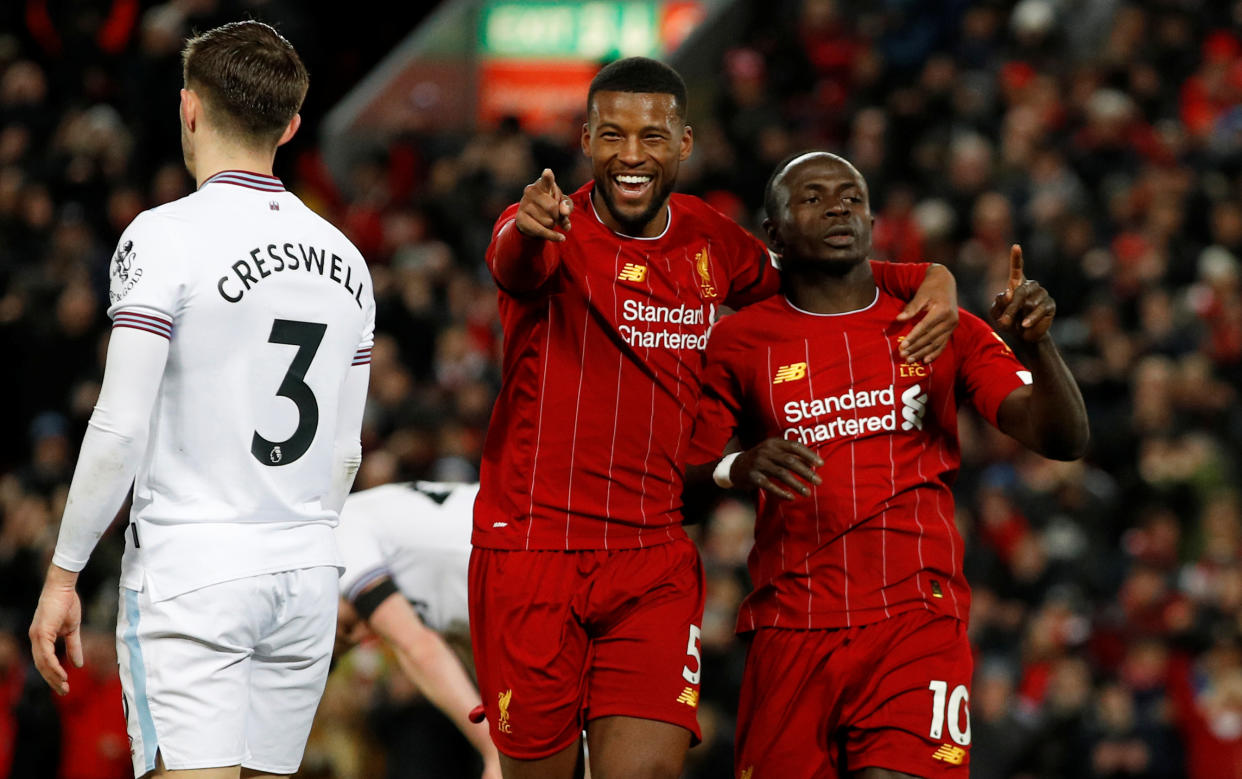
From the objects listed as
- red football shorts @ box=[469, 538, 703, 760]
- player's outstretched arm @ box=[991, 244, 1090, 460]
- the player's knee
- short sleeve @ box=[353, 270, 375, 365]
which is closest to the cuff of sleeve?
short sleeve @ box=[353, 270, 375, 365]

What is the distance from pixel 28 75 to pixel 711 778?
27.8 feet

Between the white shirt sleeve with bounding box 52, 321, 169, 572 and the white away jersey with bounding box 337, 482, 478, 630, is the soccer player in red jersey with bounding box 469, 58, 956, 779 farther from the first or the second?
the white away jersey with bounding box 337, 482, 478, 630

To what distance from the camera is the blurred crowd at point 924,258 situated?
10594 mm

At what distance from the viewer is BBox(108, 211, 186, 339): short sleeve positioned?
13.2 feet

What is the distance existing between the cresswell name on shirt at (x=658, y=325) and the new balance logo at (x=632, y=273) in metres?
0.07

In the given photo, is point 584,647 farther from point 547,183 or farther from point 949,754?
point 547,183

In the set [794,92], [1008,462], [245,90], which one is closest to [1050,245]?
[1008,462]

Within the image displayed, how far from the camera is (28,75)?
14227 millimetres

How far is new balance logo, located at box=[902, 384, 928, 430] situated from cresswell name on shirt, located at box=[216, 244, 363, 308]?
5.72 feet

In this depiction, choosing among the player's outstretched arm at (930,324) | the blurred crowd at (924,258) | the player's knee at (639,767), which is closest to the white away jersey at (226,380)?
the player's knee at (639,767)

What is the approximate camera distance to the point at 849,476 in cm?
516

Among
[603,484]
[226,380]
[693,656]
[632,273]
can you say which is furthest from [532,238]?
[693,656]

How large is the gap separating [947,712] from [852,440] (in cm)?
85

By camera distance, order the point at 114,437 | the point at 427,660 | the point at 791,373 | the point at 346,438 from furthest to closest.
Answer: the point at 427,660, the point at 791,373, the point at 346,438, the point at 114,437
